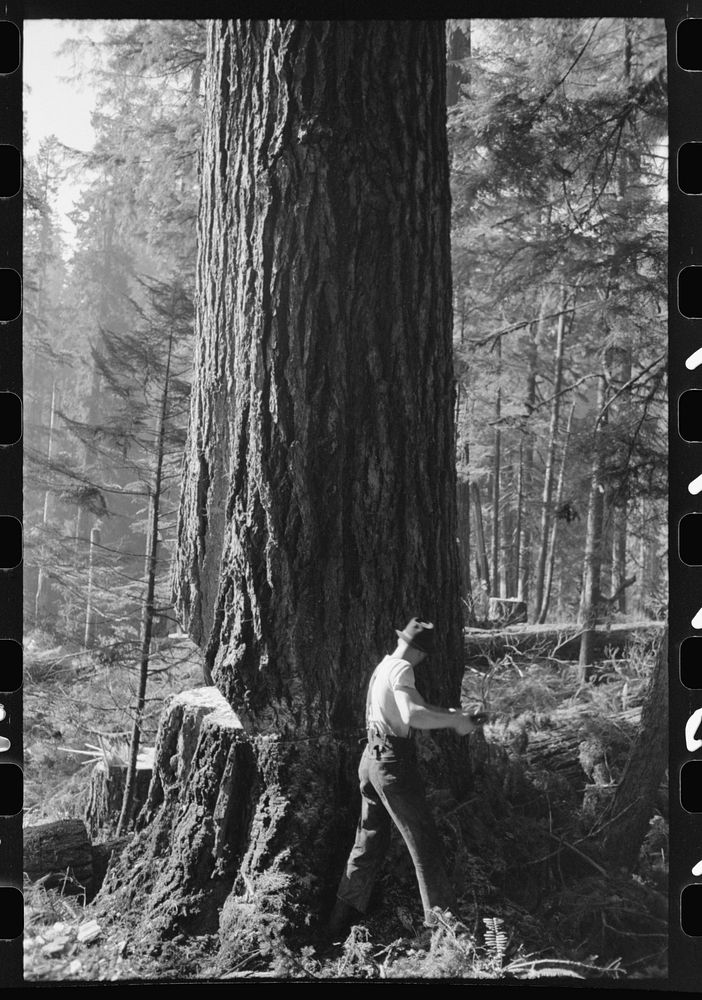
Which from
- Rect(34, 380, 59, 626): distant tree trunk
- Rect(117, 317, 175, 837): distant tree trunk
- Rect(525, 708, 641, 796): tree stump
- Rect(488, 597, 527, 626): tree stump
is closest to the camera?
Rect(34, 380, 59, 626): distant tree trunk

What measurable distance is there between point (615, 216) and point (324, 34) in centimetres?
161

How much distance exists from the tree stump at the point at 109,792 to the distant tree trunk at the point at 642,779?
2028 millimetres

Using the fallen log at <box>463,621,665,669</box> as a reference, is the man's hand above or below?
below

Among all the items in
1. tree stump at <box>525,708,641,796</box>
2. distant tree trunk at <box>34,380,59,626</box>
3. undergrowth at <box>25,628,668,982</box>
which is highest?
distant tree trunk at <box>34,380,59,626</box>

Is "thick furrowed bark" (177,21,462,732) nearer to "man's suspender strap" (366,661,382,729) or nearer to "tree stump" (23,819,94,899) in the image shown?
"man's suspender strap" (366,661,382,729)

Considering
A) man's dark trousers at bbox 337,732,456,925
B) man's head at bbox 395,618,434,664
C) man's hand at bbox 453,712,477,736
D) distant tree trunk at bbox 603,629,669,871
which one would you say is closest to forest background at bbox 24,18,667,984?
distant tree trunk at bbox 603,629,669,871

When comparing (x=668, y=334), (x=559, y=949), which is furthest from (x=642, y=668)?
(x=668, y=334)

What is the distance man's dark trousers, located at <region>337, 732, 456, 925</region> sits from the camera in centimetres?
293

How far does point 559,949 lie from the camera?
3.00 meters

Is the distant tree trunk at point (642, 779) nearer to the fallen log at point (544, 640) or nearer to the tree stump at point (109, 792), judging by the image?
the fallen log at point (544, 640)

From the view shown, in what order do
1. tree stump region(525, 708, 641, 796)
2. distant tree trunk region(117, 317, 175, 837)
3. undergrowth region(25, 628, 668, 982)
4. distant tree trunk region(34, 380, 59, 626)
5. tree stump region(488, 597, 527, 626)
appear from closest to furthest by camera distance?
1. undergrowth region(25, 628, 668, 982)
2. distant tree trunk region(34, 380, 59, 626)
3. tree stump region(525, 708, 641, 796)
4. distant tree trunk region(117, 317, 175, 837)
5. tree stump region(488, 597, 527, 626)

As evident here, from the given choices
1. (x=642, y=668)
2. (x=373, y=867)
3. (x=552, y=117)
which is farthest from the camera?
(x=552, y=117)

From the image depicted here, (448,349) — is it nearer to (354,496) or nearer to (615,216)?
(354,496)

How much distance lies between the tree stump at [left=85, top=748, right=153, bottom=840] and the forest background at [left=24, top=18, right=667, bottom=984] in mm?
53
